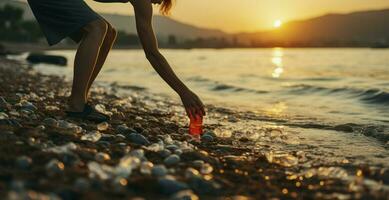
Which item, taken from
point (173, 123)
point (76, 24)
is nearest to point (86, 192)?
point (76, 24)

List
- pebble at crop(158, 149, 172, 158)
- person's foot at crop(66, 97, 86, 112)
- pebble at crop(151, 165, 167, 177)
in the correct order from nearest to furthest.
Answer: pebble at crop(151, 165, 167, 177) < pebble at crop(158, 149, 172, 158) < person's foot at crop(66, 97, 86, 112)

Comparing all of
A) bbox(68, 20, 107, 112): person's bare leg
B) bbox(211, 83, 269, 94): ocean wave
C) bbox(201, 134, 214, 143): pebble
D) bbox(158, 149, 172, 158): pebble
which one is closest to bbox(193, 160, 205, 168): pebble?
bbox(158, 149, 172, 158): pebble

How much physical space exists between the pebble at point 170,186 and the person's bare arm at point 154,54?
192 cm

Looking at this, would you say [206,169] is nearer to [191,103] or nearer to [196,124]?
[191,103]

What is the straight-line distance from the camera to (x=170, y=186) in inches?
109

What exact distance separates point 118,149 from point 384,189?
6.52 ft

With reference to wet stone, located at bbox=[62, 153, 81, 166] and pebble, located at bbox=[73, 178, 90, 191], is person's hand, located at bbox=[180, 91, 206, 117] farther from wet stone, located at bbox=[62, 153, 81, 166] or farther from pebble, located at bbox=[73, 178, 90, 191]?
pebble, located at bbox=[73, 178, 90, 191]

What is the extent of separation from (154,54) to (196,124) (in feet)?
2.90

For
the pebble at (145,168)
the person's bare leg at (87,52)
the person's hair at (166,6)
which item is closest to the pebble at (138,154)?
the pebble at (145,168)

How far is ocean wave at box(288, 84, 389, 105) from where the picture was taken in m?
11.3

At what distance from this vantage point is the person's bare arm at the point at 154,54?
4.61m

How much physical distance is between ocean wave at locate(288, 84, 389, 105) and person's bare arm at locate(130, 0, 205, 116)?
740 centimetres

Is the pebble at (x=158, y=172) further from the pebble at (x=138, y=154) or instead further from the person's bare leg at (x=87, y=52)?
the person's bare leg at (x=87, y=52)

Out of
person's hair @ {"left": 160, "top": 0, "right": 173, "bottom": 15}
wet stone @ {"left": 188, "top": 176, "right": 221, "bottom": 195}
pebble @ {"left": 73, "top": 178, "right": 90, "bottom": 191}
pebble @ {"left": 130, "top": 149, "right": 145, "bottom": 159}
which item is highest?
person's hair @ {"left": 160, "top": 0, "right": 173, "bottom": 15}
